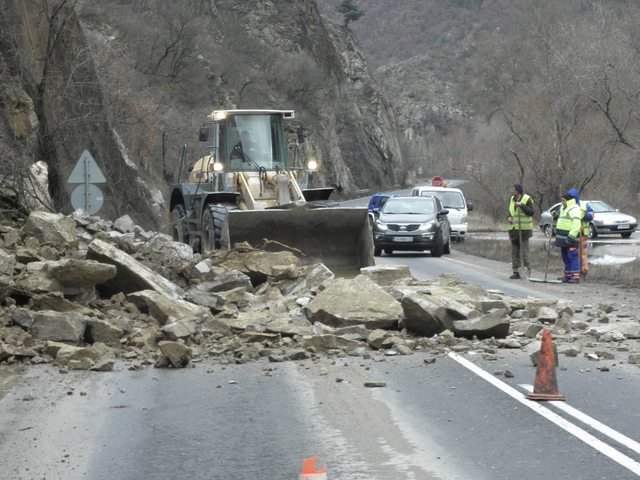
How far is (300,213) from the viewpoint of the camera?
1440 centimetres

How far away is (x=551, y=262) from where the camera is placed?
811 inches

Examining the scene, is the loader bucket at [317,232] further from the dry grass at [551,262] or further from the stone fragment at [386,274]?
the dry grass at [551,262]

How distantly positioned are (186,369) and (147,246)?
18.3ft

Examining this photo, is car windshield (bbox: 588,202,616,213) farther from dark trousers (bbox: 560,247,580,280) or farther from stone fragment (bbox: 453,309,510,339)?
stone fragment (bbox: 453,309,510,339)

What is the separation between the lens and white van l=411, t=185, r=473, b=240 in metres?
28.3

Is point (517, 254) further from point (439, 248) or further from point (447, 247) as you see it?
point (447, 247)

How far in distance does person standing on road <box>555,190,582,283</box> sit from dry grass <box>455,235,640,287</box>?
54 cm

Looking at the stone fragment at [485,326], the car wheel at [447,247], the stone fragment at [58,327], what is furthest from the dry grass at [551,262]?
the stone fragment at [58,327]

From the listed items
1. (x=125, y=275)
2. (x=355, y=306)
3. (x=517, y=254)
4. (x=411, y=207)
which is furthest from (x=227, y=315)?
(x=411, y=207)

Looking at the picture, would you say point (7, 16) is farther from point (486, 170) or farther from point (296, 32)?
point (296, 32)

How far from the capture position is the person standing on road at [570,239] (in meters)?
15.8

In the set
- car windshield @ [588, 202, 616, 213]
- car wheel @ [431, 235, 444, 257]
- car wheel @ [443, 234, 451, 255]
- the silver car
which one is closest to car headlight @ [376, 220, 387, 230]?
car wheel @ [431, 235, 444, 257]

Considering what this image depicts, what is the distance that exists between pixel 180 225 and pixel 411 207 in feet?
25.5

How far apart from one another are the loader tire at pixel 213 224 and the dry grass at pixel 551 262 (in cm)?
738
